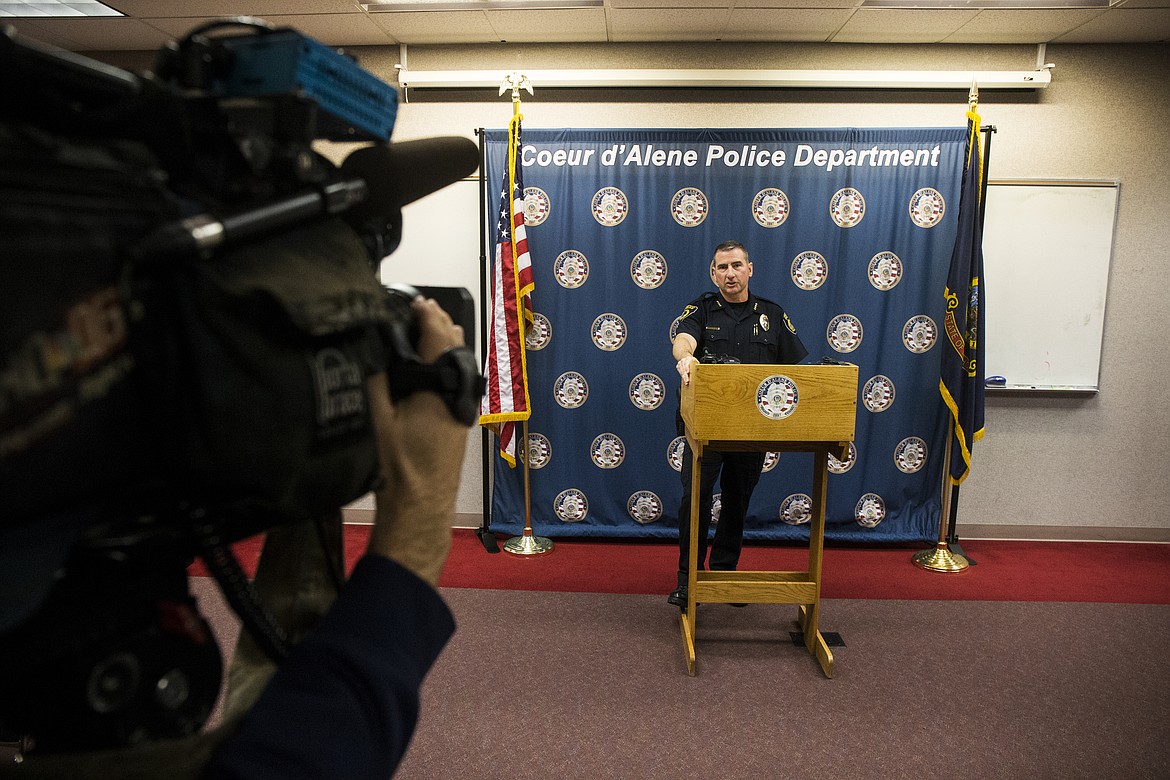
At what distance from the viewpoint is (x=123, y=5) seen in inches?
122

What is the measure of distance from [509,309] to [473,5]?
53.9 inches

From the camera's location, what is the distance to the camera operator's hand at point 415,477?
486 millimetres

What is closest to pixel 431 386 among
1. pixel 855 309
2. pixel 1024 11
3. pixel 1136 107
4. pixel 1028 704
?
pixel 1028 704

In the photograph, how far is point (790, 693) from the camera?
2.34 m

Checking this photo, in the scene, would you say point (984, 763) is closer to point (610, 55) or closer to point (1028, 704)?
point (1028, 704)

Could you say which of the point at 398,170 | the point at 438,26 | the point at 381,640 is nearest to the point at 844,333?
the point at 438,26

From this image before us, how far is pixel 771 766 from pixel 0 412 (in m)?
2.13

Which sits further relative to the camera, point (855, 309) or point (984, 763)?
point (855, 309)

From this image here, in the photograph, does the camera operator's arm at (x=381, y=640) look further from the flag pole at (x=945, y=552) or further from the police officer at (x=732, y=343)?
the flag pole at (x=945, y=552)

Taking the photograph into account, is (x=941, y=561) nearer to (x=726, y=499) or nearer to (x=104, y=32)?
(x=726, y=499)

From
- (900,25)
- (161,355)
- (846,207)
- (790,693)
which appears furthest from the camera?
(846,207)

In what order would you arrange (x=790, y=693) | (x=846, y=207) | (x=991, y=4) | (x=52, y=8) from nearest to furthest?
(x=790, y=693), (x=991, y=4), (x=52, y=8), (x=846, y=207)

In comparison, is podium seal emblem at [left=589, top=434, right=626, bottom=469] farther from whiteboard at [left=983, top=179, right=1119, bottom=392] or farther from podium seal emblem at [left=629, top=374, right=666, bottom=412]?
whiteboard at [left=983, top=179, right=1119, bottom=392]

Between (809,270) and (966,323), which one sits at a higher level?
(809,270)
